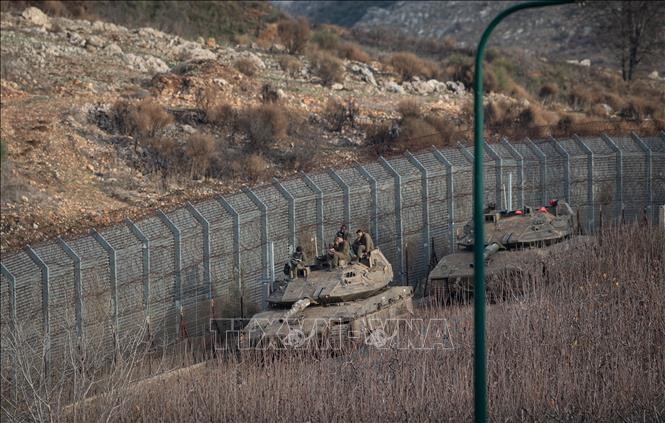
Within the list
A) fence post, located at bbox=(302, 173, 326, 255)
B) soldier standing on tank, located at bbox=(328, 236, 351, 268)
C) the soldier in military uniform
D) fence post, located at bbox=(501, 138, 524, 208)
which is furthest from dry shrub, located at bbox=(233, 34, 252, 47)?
the soldier in military uniform

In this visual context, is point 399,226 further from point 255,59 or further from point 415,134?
point 255,59

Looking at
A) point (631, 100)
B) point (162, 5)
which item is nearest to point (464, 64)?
point (631, 100)

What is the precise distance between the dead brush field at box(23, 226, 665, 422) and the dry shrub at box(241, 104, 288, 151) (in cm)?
1949

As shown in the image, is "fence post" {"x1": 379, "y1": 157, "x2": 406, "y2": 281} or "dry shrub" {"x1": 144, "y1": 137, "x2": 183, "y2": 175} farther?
"dry shrub" {"x1": 144, "y1": 137, "x2": 183, "y2": 175}

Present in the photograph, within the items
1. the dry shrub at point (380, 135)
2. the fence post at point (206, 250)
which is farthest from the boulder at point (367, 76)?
the fence post at point (206, 250)

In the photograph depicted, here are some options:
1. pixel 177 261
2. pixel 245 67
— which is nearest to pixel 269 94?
pixel 245 67

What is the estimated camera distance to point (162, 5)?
6831cm

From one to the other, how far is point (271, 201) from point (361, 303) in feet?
18.6

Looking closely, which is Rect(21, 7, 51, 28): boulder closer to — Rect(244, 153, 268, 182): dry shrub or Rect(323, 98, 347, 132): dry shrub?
Rect(323, 98, 347, 132): dry shrub

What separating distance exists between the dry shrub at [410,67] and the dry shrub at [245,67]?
8.04 meters

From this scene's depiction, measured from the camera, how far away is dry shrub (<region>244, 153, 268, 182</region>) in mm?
43406

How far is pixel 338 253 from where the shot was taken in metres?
29.0

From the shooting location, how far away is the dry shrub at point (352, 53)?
2470 inches

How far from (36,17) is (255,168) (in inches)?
732
